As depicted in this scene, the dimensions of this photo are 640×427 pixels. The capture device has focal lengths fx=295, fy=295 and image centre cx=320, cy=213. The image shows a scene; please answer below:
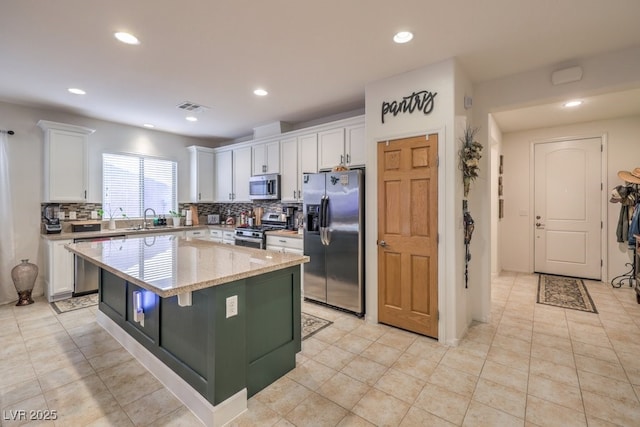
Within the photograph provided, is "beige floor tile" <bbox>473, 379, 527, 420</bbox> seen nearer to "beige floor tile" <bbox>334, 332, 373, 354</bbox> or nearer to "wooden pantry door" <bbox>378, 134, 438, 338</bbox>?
"wooden pantry door" <bbox>378, 134, 438, 338</bbox>

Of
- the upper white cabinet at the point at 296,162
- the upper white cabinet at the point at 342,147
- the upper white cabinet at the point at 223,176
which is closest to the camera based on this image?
the upper white cabinet at the point at 342,147

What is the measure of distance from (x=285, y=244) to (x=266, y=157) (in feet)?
5.45

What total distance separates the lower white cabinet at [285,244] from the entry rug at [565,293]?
130 inches

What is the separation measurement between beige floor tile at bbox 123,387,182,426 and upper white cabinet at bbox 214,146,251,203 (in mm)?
3732

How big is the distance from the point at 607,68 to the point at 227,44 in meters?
3.38

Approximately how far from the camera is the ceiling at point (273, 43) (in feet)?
6.74

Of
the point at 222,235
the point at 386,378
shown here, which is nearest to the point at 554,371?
the point at 386,378

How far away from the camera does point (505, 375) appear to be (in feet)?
7.53

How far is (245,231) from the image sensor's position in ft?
15.6

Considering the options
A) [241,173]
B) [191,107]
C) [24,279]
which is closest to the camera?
[24,279]

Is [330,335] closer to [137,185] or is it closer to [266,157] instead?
[266,157]

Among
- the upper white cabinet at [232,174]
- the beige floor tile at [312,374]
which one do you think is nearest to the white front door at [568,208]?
the beige floor tile at [312,374]

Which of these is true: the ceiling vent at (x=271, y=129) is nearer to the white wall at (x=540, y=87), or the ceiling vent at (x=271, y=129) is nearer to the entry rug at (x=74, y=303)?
the white wall at (x=540, y=87)

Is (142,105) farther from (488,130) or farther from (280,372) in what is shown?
(488,130)
